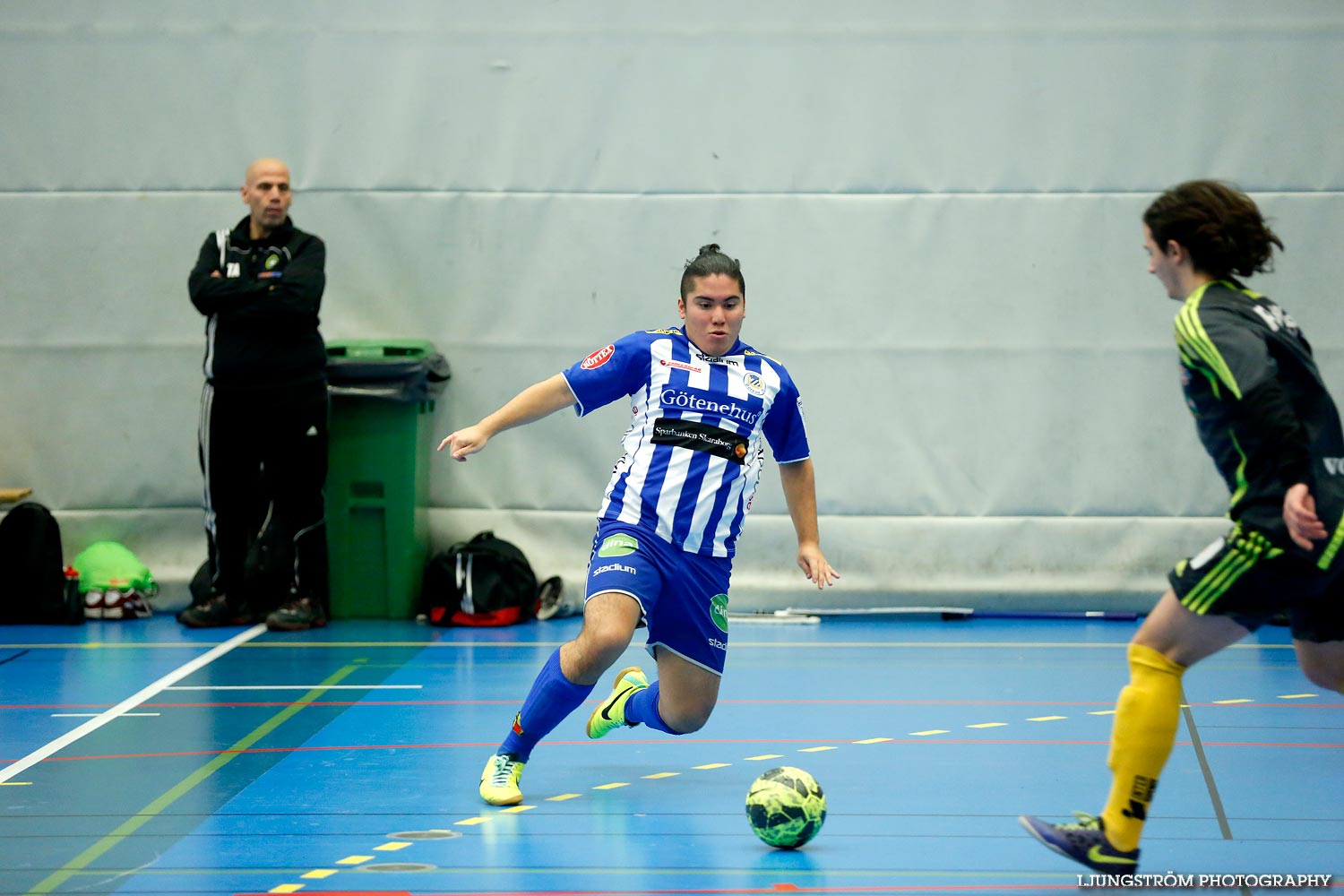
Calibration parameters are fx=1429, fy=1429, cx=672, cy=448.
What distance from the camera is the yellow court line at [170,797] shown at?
4367 mm

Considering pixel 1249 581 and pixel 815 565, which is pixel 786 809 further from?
pixel 1249 581

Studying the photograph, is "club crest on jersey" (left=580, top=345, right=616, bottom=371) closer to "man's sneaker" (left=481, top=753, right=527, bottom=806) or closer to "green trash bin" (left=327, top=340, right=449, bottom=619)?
"man's sneaker" (left=481, top=753, right=527, bottom=806)

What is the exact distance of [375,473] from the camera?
886 centimetres

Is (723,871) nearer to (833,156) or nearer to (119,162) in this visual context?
(833,156)

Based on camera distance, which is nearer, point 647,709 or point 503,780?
point 503,780

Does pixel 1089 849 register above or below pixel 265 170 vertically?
below

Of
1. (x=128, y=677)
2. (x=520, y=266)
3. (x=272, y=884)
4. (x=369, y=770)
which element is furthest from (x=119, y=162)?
(x=272, y=884)

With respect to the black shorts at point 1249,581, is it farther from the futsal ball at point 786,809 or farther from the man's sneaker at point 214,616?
the man's sneaker at point 214,616

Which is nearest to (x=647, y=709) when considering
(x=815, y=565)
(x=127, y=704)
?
(x=815, y=565)

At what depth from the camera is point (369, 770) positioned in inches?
219

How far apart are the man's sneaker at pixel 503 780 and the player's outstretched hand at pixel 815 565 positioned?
1.25 meters

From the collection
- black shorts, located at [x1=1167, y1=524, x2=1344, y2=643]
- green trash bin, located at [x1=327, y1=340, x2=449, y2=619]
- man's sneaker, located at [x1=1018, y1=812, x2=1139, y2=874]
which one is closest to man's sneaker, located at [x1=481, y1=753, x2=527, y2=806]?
man's sneaker, located at [x1=1018, y1=812, x2=1139, y2=874]

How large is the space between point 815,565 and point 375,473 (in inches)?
176

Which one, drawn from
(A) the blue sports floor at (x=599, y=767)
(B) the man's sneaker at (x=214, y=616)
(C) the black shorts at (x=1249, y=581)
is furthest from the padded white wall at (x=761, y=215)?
(C) the black shorts at (x=1249, y=581)
